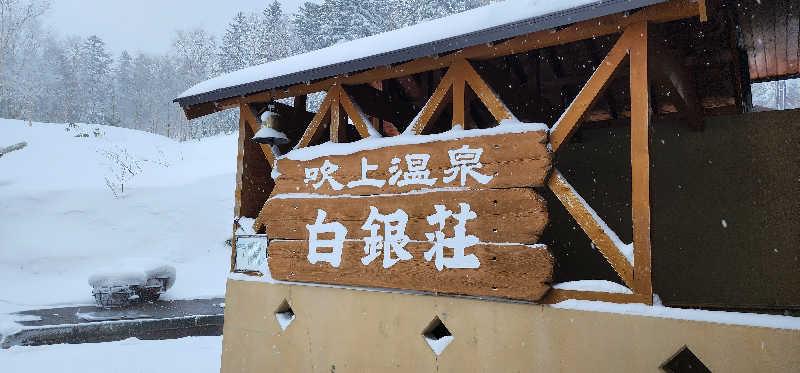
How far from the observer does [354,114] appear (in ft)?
14.9

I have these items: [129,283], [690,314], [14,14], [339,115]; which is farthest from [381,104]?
[14,14]

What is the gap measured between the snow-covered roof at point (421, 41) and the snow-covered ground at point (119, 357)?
4652 mm

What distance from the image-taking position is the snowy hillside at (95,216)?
15.1 metres

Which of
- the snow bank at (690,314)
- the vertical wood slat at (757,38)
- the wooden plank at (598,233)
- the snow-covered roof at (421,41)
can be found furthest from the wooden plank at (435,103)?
the vertical wood slat at (757,38)

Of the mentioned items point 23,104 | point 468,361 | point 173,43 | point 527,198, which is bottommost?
point 468,361

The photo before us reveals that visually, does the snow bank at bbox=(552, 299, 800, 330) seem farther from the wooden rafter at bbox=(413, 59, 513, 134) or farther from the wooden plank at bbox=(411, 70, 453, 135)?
the wooden plank at bbox=(411, 70, 453, 135)

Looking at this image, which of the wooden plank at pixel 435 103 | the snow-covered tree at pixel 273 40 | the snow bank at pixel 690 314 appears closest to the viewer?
the snow bank at pixel 690 314

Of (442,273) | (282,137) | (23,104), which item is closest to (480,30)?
(442,273)

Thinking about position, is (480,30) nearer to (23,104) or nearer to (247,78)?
(247,78)

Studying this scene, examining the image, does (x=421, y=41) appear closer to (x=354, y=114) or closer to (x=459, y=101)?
(x=459, y=101)

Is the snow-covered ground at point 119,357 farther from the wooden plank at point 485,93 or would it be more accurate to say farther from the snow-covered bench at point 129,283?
the wooden plank at point 485,93

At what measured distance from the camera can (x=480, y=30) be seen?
10.8 feet

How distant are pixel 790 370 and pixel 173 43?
5778 centimetres

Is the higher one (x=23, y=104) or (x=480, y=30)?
(x=23, y=104)
